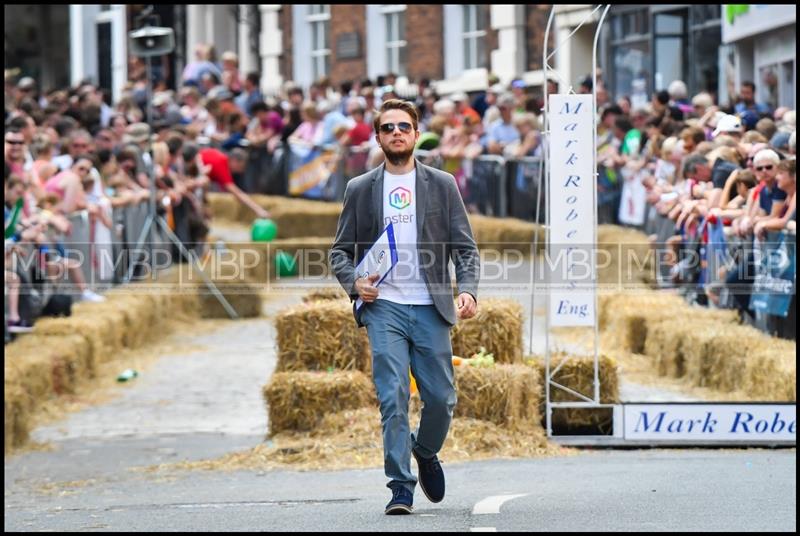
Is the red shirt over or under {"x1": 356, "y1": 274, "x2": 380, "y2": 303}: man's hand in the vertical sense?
over

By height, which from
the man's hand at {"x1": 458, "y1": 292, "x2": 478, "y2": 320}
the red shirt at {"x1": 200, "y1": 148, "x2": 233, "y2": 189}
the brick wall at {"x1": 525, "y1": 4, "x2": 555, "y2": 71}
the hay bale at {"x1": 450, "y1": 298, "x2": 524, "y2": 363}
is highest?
the brick wall at {"x1": 525, "y1": 4, "x2": 555, "y2": 71}

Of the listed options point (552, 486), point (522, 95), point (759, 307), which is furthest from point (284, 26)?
point (552, 486)

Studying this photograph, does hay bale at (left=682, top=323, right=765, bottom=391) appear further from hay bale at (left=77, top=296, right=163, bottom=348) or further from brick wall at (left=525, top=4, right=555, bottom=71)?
brick wall at (left=525, top=4, right=555, bottom=71)

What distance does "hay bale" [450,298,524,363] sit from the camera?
13.5 meters

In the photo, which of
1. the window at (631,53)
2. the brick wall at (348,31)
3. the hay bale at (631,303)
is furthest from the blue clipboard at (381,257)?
the brick wall at (348,31)

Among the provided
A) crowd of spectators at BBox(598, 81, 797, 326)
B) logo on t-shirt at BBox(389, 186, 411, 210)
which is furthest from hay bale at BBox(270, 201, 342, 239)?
logo on t-shirt at BBox(389, 186, 411, 210)

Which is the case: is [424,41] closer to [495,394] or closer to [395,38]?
[395,38]

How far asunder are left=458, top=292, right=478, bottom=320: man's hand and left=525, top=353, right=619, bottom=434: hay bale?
4590mm

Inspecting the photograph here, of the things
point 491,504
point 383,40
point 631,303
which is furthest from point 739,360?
point 383,40

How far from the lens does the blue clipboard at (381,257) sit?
9016 millimetres

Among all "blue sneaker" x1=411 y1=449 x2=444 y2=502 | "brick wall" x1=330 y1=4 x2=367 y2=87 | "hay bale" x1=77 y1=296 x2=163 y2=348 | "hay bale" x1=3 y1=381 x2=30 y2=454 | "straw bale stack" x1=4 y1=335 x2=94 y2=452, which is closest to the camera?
"blue sneaker" x1=411 y1=449 x2=444 y2=502

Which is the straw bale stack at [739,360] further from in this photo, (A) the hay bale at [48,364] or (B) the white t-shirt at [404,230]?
(A) the hay bale at [48,364]

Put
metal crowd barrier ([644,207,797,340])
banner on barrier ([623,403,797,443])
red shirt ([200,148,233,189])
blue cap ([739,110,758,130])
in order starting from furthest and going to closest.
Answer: red shirt ([200,148,233,189]), blue cap ([739,110,758,130]), metal crowd barrier ([644,207,797,340]), banner on barrier ([623,403,797,443])

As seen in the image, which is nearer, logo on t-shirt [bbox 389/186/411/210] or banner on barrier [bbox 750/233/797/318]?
logo on t-shirt [bbox 389/186/411/210]
